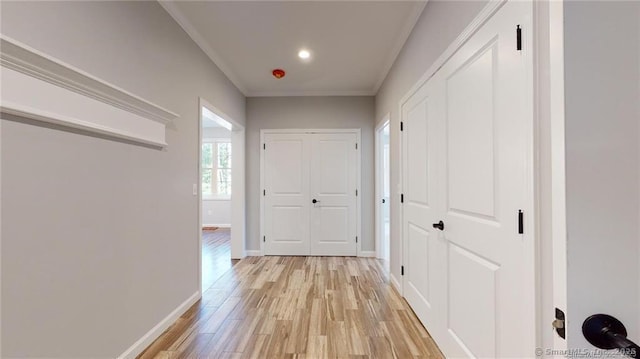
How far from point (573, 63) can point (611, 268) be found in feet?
1.15

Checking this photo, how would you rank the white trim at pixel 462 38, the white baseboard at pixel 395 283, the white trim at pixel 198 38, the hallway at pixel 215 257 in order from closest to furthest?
the white trim at pixel 462 38 → the white trim at pixel 198 38 → the white baseboard at pixel 395 283 → the hallway at pixel 215 257

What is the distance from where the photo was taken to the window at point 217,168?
25.3 ft

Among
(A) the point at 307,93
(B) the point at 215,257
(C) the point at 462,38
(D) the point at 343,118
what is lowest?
(B) the point at 215,257

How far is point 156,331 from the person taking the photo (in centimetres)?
204

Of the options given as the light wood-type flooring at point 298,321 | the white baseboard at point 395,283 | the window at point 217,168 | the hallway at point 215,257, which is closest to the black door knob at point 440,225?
the light wood-type flooring at point 298,321

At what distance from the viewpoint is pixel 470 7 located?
151cm

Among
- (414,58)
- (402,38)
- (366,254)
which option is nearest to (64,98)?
(414,58)

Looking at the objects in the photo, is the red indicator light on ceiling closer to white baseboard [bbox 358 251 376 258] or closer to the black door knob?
the black door knob

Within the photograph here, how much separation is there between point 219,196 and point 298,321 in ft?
19.6

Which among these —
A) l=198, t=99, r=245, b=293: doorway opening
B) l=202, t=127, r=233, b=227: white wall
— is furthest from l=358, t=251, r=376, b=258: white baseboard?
l=202, t=127, r=233, b=227: white wall

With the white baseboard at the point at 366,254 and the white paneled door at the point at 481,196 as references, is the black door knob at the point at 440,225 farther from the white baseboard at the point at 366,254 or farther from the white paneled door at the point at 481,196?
the white baseboard at the point at 366,254

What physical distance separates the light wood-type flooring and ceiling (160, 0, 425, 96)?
253 cm

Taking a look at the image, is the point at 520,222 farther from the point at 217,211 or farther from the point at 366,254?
the point at 217,211

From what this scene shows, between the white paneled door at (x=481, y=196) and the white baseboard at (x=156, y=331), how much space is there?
199 centimetres
